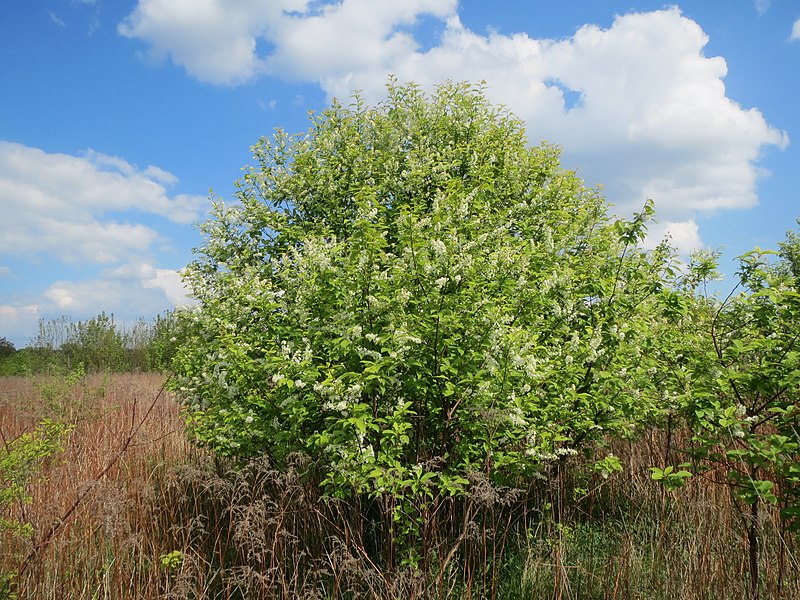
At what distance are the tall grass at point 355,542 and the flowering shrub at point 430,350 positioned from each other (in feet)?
1.35

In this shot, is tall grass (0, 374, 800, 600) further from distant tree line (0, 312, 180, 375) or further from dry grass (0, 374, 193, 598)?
distant tree line (0, 312, 180, 375)

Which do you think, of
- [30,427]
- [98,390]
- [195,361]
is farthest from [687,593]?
[98,390]

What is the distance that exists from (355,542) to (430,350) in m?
1.89

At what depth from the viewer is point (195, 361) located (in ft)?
22.8

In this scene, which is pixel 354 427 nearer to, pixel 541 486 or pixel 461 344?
pixel 461 344

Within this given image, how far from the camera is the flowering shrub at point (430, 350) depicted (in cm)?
452

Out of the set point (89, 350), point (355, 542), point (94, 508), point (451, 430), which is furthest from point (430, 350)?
point (89, 350)

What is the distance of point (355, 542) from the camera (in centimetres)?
507

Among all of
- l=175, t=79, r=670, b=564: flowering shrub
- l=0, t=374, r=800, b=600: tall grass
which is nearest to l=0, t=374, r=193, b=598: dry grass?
l=0, t=374, r=800, b=600: tall grass

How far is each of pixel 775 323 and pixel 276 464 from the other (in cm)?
453

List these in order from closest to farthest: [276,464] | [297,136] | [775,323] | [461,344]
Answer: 1. [775,323]
2. [461,344]
3. [276,464]
4. [297,136]

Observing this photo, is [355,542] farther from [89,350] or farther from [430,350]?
[89,350]

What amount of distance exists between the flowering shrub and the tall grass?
41 cm

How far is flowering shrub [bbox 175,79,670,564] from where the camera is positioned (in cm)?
452
